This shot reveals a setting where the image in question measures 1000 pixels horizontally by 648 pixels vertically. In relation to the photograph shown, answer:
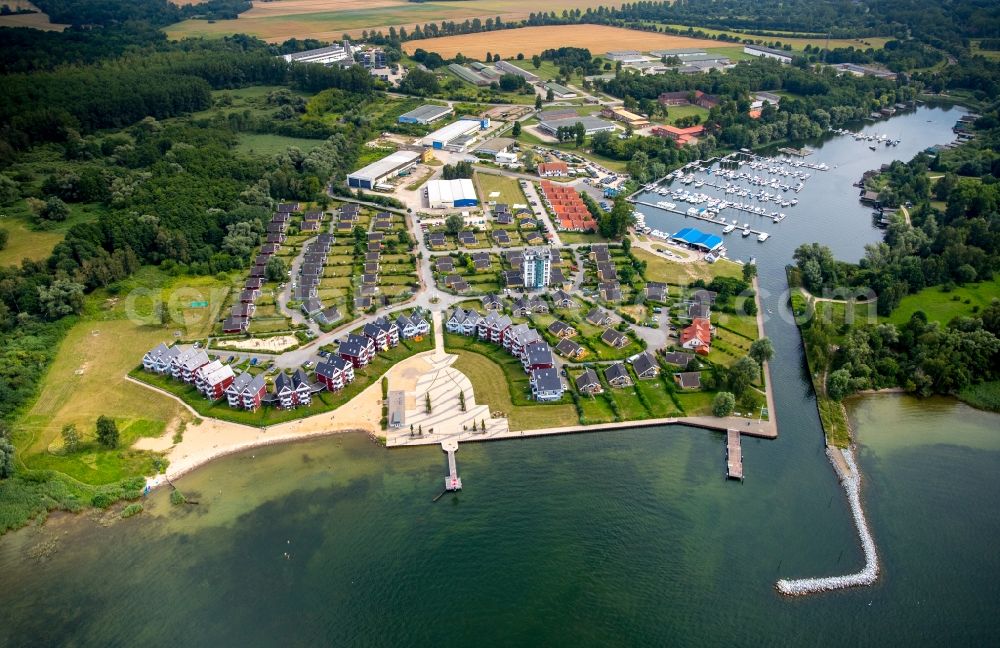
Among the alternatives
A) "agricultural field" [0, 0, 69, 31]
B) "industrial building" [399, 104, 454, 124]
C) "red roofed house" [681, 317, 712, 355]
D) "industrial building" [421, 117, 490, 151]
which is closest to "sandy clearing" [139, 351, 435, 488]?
"red roofed house" [681, 317, 712, 355]

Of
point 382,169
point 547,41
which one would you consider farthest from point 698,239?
point 547,41

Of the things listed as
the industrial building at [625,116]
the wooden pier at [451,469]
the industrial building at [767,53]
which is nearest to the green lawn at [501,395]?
the wooden pier at [451,469]

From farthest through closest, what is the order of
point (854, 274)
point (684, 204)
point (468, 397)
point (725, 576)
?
point (684, 204) → point (854, 274) → point (468, 397) → point (725, 576)

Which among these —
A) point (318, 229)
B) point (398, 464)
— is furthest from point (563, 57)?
point (398, 464)

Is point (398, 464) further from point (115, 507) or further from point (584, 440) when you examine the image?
point (115, 507)

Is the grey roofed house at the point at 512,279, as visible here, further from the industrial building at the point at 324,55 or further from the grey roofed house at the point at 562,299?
the industrial building at the point at 324,55

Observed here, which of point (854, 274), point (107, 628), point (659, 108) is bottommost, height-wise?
point (107, 628)

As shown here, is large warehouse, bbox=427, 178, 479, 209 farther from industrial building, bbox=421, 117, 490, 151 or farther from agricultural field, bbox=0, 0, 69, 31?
agricultural field, bbox=0, 0, 69, 31
